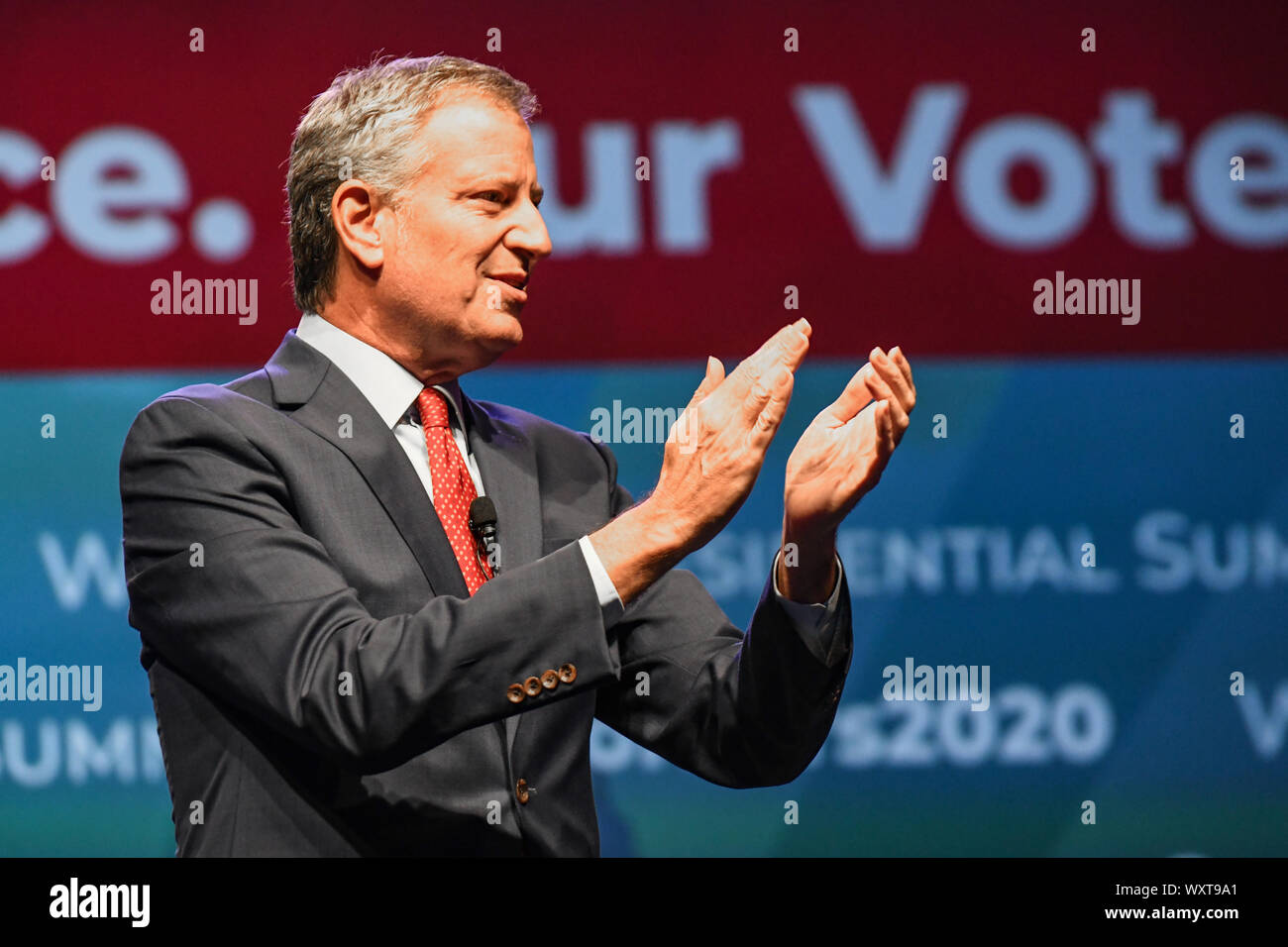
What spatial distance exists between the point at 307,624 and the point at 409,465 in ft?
1.04

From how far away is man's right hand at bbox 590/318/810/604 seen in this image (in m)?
1.71

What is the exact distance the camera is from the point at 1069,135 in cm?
353

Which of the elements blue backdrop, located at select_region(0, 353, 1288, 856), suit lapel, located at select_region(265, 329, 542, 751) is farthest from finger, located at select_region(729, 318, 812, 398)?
blue backdrop, located at select_region(0, 353, 1288, 856)

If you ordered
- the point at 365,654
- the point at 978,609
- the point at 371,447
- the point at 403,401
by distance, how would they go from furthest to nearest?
1. the point at 978,609
2. the point at 403,401
3. the point at 371,447
4. the point at 365,654

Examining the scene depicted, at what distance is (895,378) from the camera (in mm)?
1855

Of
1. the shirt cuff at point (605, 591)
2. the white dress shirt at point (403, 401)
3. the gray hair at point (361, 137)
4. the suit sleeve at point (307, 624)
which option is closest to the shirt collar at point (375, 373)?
the white dress shirt at point (403, 401)

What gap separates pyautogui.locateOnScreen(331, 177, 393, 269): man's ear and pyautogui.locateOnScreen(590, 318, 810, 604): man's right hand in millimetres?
605

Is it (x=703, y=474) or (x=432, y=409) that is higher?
(x=432, y=409)

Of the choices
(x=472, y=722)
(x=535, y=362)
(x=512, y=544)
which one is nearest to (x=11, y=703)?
(x=535, y=362)

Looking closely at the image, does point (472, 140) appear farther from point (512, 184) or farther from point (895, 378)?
point (895, 378)

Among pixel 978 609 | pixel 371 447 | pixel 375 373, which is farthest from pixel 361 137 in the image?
pixel 978 609

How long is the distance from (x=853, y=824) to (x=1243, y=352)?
147cm

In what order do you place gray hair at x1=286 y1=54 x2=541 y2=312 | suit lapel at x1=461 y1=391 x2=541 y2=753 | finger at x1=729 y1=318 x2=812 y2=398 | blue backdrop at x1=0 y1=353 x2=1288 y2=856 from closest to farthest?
1. finger at x1=729 y1=318 x2=812 y2=398
2. suit lapel at x1=461 y1=391 x2=541 y2=753
3. gray hair at x1=286 y1=54 x2=541 y2=312
4. blue backdrop at x1=0 y1=353 x2=1288 y2=856

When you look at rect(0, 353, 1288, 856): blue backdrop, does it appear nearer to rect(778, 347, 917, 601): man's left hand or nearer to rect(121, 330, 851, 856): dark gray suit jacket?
rect(121, 330, 851, 856): dark gray suit jacket
